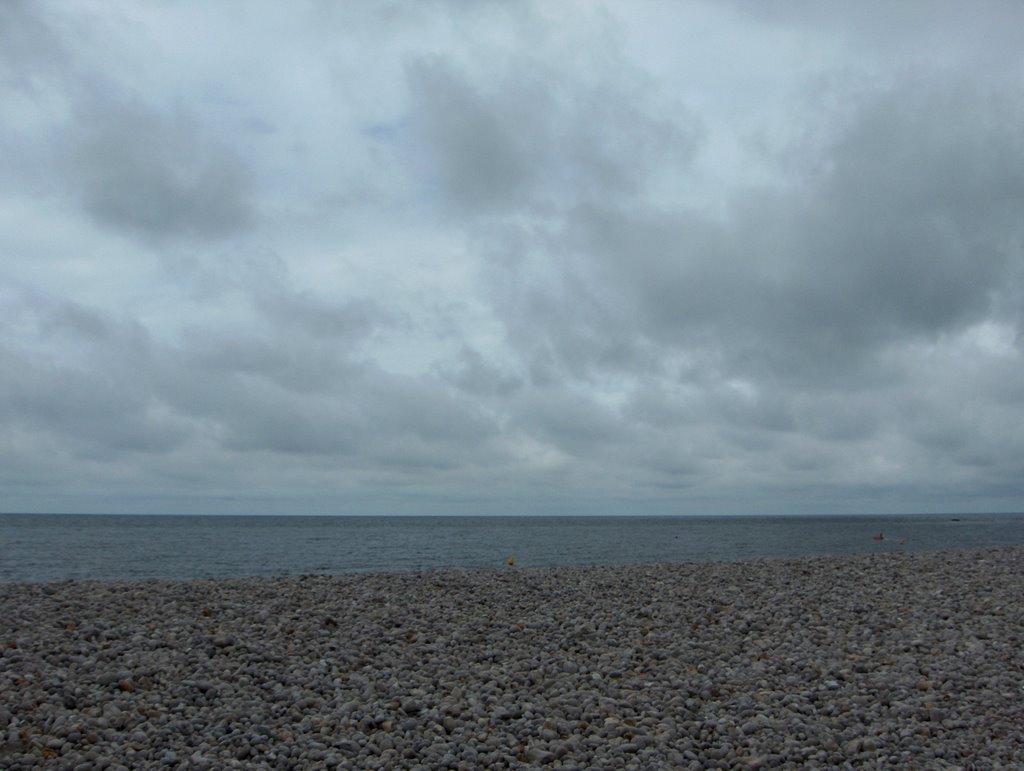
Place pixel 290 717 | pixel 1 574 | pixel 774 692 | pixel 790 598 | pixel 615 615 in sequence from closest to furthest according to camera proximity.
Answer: pixel 290 717, pixel 774 692, pixel 615 615, pixel 790 598, pixel 1 574

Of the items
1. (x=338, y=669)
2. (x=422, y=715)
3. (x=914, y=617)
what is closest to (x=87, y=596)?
(x=338, y=669)

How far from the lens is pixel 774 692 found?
36.5 feet

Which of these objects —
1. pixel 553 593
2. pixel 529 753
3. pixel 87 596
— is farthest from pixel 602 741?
pixel 87 596

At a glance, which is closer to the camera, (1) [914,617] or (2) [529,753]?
(2) [529,753]

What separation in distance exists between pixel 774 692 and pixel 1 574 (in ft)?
126

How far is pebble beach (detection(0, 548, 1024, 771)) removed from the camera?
9055mm

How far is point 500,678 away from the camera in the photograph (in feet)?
38.1

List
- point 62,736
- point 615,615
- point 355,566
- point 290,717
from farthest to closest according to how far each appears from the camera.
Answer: point 355,566
point 615,615
point 290,717
point 62,736

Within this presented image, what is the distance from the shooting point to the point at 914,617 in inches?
621

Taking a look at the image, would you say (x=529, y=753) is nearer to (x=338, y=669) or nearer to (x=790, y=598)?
(x=338, y=669)

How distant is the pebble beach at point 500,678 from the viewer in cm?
905

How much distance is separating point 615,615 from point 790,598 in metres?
4.46

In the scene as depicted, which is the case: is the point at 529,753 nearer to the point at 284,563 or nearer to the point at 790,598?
the point at 790,598

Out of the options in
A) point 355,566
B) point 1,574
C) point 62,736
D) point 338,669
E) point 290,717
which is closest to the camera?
point 62,736
